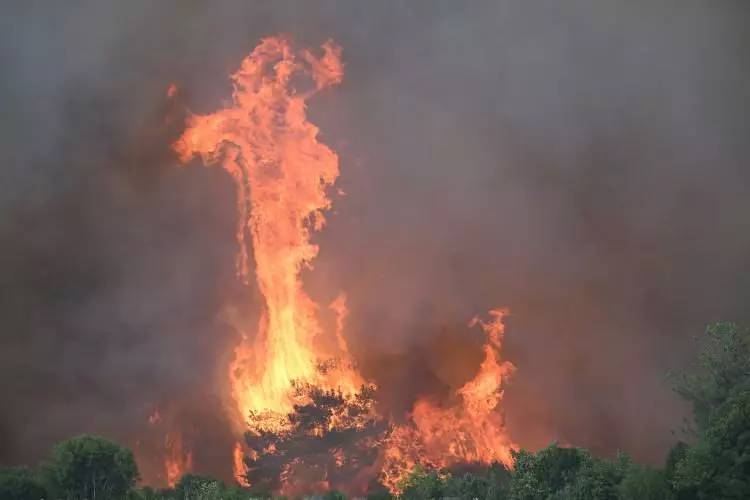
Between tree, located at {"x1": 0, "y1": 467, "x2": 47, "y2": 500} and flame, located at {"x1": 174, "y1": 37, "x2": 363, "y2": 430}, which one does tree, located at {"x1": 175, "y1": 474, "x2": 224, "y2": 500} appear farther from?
tree, located at {"x1": 0, "y1": 467, "x2": 47, "y2": 500}

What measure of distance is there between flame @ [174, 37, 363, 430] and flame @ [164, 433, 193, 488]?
4.00m

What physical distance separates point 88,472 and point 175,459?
844cm

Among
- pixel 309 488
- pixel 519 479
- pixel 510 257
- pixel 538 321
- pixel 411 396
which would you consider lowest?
pixel 519 479

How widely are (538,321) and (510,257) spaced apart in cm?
433

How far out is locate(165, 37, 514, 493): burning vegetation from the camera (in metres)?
45.6

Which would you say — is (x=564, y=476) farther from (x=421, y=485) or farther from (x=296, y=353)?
(x=296, y=353)

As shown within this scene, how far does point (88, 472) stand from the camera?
39.4 metres

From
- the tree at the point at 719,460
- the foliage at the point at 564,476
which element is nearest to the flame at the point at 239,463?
the foliage at the point at 564,476

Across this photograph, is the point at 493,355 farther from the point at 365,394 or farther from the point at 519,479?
the point at 519,479

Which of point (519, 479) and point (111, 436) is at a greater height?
point (111, 436)

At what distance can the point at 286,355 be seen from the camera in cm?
4775

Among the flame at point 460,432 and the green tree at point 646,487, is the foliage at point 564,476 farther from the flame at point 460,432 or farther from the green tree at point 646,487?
the flame at point 460,432

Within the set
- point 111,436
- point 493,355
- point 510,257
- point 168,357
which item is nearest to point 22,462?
point 111,436

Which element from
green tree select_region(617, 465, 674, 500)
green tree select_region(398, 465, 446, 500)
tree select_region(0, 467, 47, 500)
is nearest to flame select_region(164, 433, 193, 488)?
tree select_region(0, 467, 47, 500)
